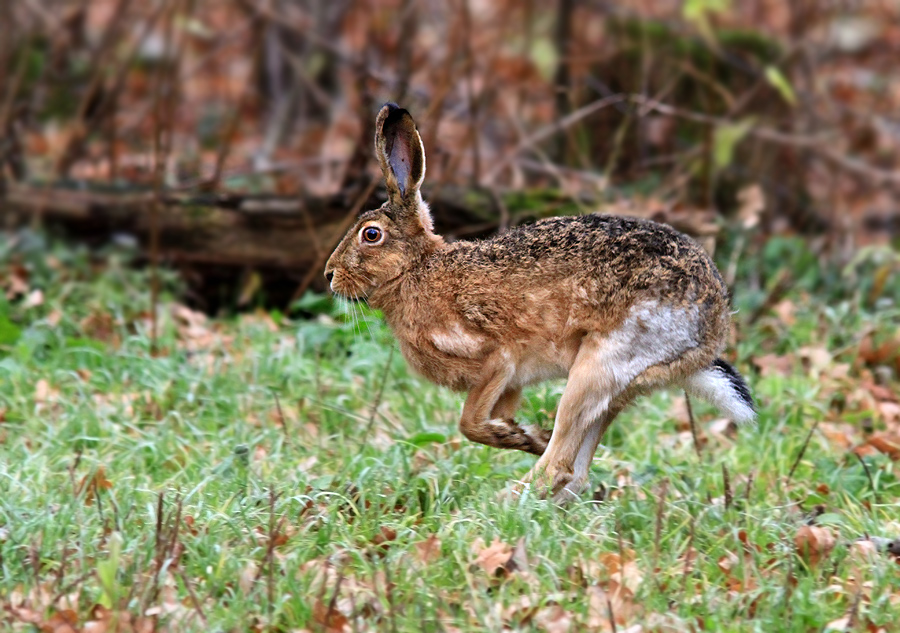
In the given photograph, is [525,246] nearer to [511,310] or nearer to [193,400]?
[511,310]

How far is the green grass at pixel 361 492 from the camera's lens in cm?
427

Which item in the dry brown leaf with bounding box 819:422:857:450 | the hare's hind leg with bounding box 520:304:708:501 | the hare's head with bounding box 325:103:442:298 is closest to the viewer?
the hare's hind leg with bounding box 520:304:708:501

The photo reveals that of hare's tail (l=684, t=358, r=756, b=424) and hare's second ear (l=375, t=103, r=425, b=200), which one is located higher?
hare's second ear (l=375, t=103, r=425, b=200)

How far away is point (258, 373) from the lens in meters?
7.11

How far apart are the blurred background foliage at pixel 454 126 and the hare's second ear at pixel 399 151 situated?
2.22 metres

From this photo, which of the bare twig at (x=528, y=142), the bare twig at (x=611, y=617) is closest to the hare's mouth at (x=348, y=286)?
the bare twig at (x=611, y=617)

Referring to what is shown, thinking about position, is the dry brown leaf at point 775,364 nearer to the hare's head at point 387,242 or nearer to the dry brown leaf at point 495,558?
the hare's head at point 387,242

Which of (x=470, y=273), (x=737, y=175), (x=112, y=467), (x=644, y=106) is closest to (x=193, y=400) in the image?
(x=112, y=467)

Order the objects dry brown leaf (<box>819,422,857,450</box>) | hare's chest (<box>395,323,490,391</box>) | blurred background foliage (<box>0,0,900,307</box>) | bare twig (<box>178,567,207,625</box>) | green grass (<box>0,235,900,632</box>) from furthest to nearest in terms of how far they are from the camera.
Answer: blurred background foliage (<box>0,0,900,307</box>), dry brown leaf (<box>819,422,857,450</box>), hare's chest (<box>395,323,490,391</box>), green grass (<box>0,235,900,632</box>), bare twig (<box>178,567,207,625</box>)

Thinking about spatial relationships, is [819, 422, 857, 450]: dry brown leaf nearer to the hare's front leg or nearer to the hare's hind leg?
the hare's hind leg

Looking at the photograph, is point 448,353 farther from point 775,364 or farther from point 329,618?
point 775,364

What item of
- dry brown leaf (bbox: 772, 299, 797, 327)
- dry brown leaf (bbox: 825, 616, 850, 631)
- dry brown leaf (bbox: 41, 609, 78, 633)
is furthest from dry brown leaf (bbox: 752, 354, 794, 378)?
Result: dry brown leaf (bbox: 41, 609, 78, 633)

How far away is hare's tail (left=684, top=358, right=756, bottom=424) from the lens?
17.2ft

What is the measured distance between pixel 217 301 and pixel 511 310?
13.2ft
